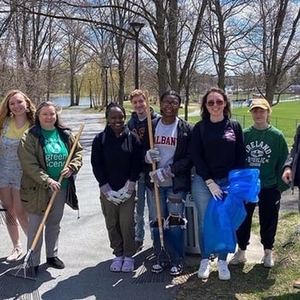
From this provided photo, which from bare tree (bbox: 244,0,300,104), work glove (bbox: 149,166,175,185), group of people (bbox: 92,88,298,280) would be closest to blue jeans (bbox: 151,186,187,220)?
group of people (bbox: 92,88,298,280)

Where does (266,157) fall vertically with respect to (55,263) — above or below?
above

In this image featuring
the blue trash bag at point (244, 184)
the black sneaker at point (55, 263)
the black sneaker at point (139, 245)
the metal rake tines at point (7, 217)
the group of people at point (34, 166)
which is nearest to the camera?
the blue trash bag at point (244, 184)

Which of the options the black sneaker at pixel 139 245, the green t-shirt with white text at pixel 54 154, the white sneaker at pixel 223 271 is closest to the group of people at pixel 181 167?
the white sneaker at pixel 223 271

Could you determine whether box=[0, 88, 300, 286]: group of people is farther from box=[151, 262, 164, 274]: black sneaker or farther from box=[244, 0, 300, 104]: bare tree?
box=[244, 0, 300, 104]: bare tree

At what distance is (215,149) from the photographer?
13.0ft

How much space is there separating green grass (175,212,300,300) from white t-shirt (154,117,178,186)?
1027 millimetres

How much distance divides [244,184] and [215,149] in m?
0.41

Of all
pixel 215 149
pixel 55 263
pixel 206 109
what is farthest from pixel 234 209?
pixel 55 263

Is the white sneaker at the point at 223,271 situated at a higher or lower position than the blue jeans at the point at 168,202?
lower

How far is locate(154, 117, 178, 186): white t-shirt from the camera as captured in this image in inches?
167

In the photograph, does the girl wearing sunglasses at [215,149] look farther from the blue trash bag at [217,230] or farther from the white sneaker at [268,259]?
the white sneaker at [268,259]

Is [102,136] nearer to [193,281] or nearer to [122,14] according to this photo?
[193,281]

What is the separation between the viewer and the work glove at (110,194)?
433 centimetres

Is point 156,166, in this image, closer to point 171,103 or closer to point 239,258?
point 171,103
